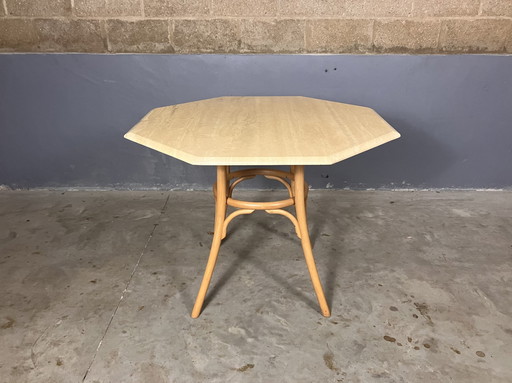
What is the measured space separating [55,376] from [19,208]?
1542 mm

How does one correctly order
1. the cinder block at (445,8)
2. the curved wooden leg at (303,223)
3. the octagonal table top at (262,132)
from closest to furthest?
the octagonal table top at (262,132) → the curved wooden leg at (303,223) → the cinder block at (445,8)

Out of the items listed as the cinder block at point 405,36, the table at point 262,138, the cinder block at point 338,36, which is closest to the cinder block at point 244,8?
the cinder block at point 338,36

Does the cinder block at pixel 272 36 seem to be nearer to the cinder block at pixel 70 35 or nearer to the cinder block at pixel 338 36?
the cinder block at pixel 338 36

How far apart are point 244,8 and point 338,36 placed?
23.1 inches

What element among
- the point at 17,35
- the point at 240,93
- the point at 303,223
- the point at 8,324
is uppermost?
the point at 17,35

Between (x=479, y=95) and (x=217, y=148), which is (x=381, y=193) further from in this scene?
(x=217, y=148)

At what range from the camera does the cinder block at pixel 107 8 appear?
104 inches

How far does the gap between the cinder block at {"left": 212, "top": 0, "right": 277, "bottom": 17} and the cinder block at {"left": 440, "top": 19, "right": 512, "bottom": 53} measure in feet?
3.38

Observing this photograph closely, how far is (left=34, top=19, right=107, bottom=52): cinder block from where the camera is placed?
8.82 feet

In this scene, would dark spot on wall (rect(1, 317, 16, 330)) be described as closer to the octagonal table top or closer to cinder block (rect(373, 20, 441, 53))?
the octagonal table top

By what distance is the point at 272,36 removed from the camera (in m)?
2.70

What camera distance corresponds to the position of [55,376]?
1.50m

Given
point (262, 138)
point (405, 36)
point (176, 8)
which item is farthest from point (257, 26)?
point (262, 138)

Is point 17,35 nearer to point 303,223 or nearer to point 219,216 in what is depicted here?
point 219,216
